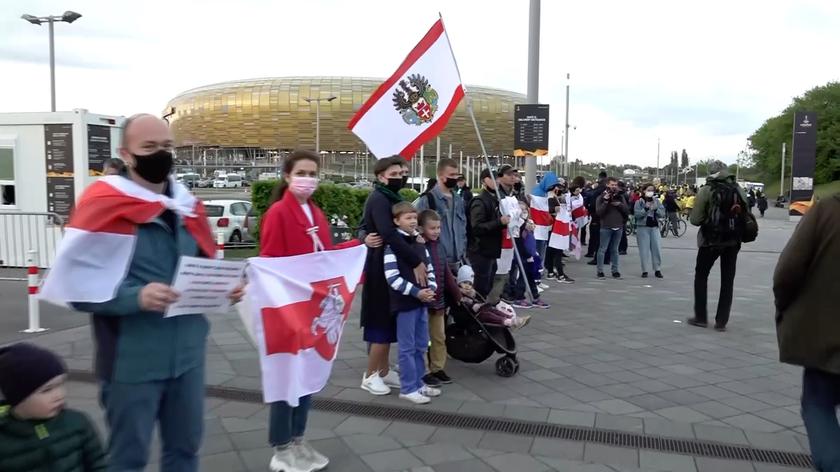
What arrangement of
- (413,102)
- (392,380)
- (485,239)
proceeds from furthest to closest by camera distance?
(485,239)
(413,102)
(392,380)

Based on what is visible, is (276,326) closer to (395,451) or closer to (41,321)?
(395,451)

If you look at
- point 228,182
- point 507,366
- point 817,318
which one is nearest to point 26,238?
point 507,366

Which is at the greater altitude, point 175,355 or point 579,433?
point 175,355

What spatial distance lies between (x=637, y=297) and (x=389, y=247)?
20.7ft

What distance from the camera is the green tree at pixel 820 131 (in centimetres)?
6794

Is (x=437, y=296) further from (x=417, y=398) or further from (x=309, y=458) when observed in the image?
(x=309, y=458)

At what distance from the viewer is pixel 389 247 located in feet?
15.8

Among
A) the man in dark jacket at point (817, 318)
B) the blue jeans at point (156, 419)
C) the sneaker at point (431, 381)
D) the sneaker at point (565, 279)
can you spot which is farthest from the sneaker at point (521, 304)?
the blue jeans at point (156, 419)

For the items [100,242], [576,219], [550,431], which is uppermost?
[100,242]

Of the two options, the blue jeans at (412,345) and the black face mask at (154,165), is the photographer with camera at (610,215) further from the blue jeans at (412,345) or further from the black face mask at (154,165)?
the black face mask at (154,165)

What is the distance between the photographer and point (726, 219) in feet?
24.8

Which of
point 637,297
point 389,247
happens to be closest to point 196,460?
point 389,247

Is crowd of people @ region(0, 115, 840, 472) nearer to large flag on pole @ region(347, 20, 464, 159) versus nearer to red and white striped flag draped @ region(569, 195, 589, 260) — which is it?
large flag on pole @ region(347, 20, 464, 159)

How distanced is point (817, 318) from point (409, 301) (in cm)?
264
